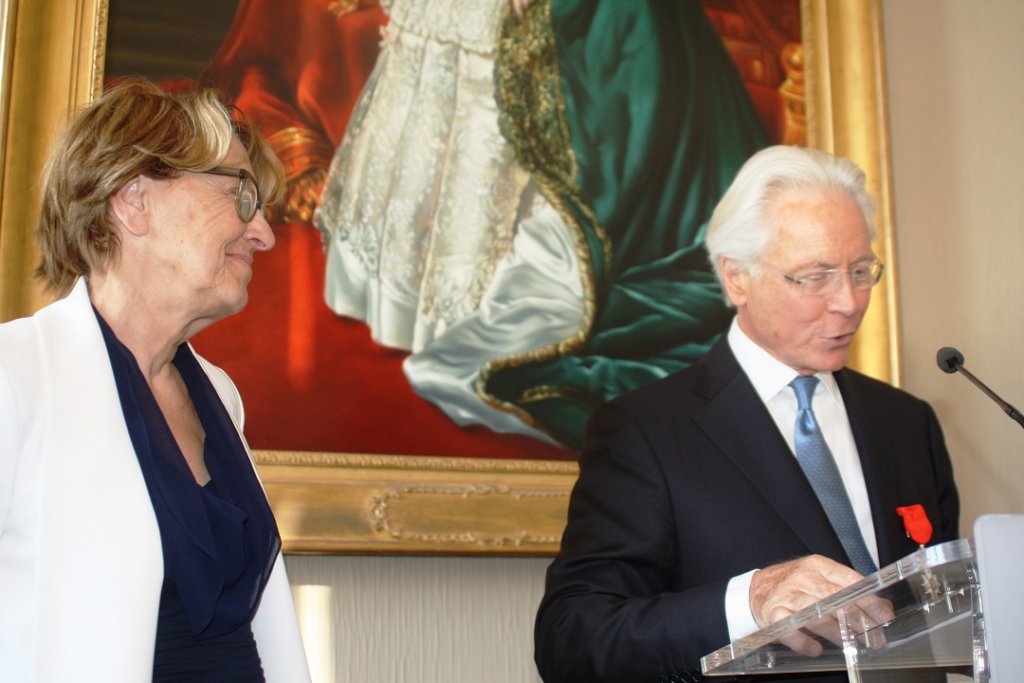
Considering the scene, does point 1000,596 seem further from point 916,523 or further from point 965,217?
point 965,217

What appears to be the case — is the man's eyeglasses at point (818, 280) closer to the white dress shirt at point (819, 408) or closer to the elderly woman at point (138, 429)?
the white dress shirt at point (819, 408)

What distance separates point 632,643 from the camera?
1.90 metres

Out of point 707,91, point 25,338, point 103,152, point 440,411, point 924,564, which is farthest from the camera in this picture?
point 707,91

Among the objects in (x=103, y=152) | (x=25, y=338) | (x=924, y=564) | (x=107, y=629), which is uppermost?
(x=103, y=152)

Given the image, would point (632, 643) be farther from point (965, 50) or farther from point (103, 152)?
A: point (965, 50)

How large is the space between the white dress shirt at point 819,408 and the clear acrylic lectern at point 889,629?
0.73m

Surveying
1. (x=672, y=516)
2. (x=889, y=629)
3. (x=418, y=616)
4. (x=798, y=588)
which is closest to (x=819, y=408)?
(x=672, y=516)

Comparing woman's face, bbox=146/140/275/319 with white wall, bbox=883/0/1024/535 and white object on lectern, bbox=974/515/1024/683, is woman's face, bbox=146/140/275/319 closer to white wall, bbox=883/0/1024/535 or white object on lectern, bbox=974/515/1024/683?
white object on lectern, bbox=974/515/1024/683

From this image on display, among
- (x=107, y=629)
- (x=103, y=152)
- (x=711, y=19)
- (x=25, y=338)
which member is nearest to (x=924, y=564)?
(x=107, y=629)

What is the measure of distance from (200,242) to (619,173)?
64.3 inches

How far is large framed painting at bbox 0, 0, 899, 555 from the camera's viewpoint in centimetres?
291

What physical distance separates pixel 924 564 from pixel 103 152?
1.47m

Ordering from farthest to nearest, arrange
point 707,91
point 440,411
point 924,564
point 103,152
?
point 707,91 < point 440,411 < point 103,152 < point 924,564

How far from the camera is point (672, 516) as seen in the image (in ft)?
7.06
